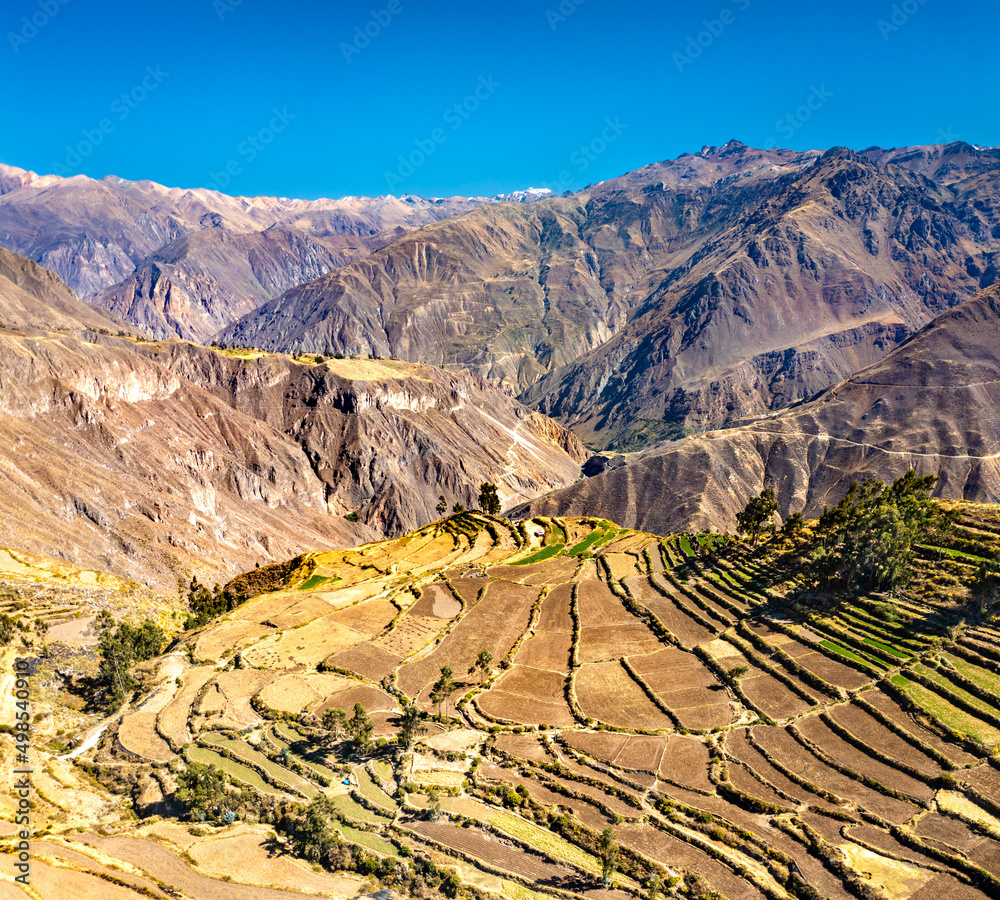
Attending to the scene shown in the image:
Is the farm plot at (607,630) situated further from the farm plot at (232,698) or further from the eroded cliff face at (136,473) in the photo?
the eroded cliff face at (136,473)

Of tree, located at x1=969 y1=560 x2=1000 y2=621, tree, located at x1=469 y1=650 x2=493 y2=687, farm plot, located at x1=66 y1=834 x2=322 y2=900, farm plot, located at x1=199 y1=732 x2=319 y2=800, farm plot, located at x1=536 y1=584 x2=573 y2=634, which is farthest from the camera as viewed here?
farm plot, located at x1=536 y1=584 x2=573 y2=634

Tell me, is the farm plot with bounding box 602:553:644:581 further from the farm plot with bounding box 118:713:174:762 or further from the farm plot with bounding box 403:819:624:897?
the farm plot with bounding box 118:713:174:762

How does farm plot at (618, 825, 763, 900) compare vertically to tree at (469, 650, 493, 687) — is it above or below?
below

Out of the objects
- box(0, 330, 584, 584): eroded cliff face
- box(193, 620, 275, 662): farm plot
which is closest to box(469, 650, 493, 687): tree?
box(193, 620, 275, 662): farm plot

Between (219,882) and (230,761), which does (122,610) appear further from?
(219,882)

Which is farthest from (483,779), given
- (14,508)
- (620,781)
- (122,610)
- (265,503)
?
(265,503)

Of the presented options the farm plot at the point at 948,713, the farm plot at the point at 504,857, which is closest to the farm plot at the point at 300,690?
the farm plot at the point at 504,857
